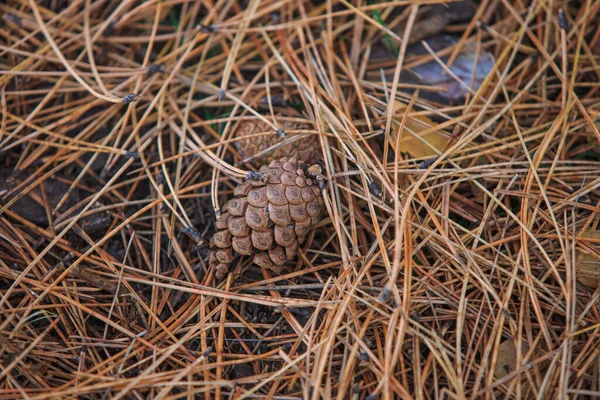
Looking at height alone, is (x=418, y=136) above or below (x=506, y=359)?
above

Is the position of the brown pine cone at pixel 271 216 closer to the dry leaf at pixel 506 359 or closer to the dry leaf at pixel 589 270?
the dry leaf at pixel 506 359

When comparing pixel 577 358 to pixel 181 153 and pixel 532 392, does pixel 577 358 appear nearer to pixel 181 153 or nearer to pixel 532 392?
pixel 532 392

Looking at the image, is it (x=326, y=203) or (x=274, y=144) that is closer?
(x=326, y=203)

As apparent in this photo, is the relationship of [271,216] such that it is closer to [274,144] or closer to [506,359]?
[274,144]

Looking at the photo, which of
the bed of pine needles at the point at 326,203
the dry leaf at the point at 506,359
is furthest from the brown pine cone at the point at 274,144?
the dry leaf at the point at 506,359

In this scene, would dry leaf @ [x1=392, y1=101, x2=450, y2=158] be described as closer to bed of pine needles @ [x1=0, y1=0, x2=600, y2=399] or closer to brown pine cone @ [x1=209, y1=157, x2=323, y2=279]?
bed of pine needles @ [x1=0, y1=0, x2=600, y2=399]

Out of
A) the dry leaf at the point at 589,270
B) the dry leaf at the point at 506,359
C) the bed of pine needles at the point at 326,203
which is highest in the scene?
the bed of pine needles at the point at 326,203

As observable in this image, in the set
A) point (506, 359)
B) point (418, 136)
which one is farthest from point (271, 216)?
A: point (506, 359)
